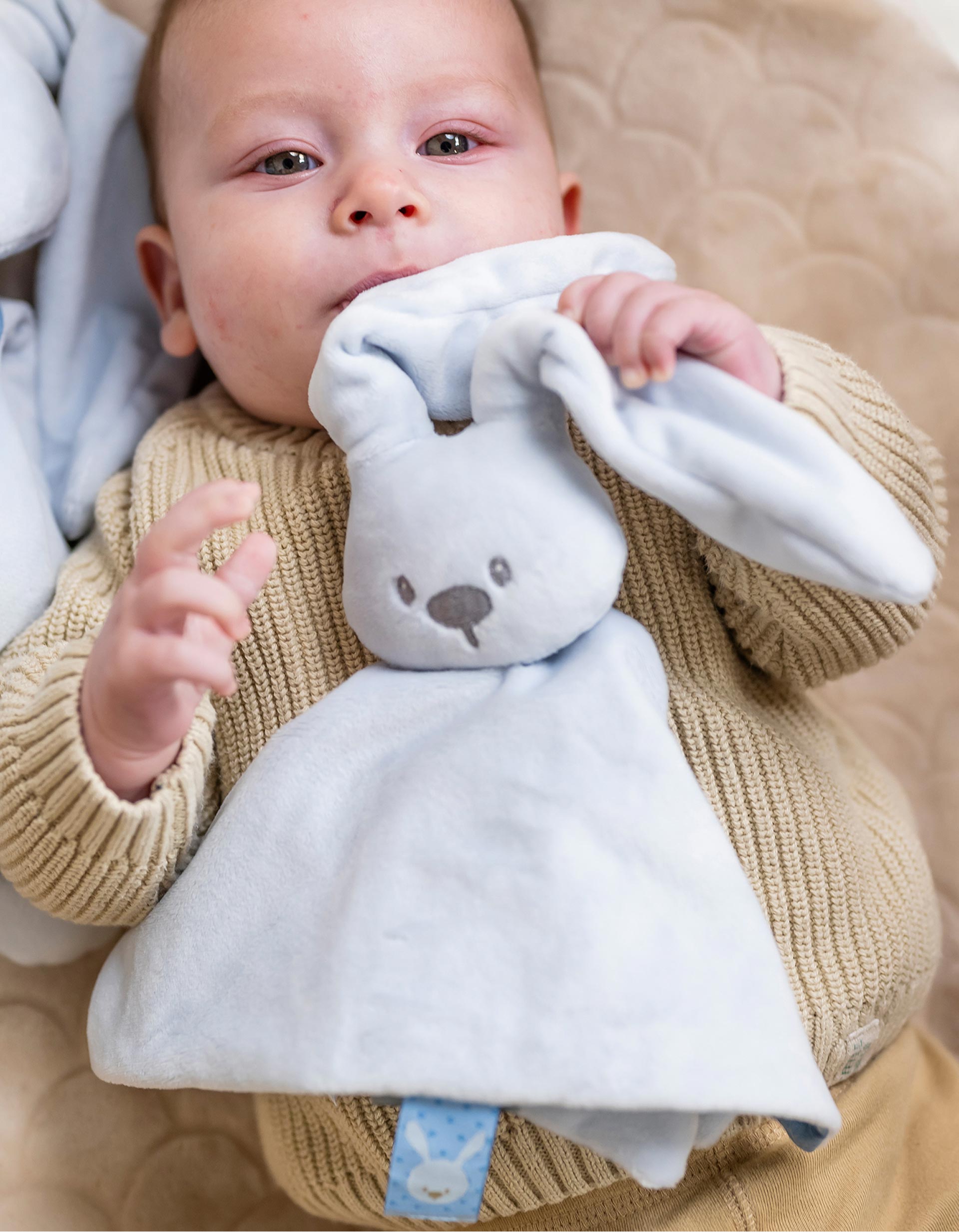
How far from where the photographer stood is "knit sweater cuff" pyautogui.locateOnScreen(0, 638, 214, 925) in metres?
0.73

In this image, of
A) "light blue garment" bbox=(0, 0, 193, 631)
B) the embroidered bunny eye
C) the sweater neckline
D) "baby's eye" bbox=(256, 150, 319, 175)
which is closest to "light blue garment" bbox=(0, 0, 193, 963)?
"light blue garment" bbox=(0, 0, 193, 631)

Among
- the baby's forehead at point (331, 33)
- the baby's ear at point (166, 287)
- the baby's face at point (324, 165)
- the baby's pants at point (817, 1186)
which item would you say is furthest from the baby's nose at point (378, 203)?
the baby's pants at point (817, 1186)

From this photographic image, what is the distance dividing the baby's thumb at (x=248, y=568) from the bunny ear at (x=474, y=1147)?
13.1 inches

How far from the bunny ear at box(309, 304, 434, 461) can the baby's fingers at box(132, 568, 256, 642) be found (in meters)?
0.16

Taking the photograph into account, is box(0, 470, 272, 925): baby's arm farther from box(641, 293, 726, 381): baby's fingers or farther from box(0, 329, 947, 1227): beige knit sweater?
box(641, 293, 726, 381): baby's fingers

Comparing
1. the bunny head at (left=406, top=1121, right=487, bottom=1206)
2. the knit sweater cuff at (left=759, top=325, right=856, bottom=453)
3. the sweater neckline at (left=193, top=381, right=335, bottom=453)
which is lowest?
the bunny head at (left=406, top=1121, right=487, bottom=1206)

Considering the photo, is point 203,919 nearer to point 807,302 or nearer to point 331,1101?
point 331,1101

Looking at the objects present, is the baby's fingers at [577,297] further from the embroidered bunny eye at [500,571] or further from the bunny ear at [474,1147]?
the bunny ear at [474,1147]

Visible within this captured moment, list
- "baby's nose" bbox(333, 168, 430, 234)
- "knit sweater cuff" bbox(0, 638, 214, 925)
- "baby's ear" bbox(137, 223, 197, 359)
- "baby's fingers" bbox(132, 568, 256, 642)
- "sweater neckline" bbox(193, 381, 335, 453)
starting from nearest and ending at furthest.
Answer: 1. "baby's fingers" bbox(132, 568, 256, 642)
2. "knit sweater cuff" bbox(0, 638, 214, 925)
3. "baby's nose" bbox(333, 168, 430, 234)
4. "sweater neckline" bbox(193, 381, 335, 453)
5. "baby's ear" bbox(137, 223, 197, 359)

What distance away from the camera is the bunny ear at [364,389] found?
2.42 ft

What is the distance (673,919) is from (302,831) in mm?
240

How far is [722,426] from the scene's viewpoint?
66cm

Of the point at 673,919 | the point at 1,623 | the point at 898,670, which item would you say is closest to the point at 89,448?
the point at 1,623

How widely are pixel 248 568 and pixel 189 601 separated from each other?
0.16 feet
